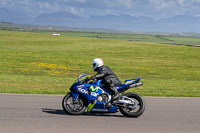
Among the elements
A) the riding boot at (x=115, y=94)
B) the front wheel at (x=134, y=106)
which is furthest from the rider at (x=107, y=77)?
the front wheel at (x=134, y=106)

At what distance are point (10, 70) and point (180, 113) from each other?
64.8ft

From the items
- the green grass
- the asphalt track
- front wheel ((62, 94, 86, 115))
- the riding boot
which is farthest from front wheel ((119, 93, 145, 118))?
the green grass

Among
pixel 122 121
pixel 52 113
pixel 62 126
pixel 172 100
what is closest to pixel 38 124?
pixel 62 126

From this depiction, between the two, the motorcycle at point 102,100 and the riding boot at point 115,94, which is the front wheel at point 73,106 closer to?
the motorcycle at point 102,100

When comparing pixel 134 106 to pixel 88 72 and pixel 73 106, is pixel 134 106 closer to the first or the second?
pixel 73 106

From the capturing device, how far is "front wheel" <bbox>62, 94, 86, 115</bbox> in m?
9.09

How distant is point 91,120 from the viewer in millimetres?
8414

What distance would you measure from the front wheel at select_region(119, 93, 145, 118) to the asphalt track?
0.56 feet

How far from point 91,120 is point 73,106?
97 cm

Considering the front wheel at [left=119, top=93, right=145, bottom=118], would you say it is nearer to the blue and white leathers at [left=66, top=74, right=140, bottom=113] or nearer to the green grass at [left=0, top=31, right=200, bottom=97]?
the blue and white leathers at [left=66, top=74, right=140, bottom=113]

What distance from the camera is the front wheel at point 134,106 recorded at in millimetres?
8812

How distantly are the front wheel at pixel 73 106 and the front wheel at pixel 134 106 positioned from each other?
1.12 meters

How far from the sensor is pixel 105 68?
356 inches

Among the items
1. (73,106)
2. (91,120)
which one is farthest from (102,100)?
(73,106)
